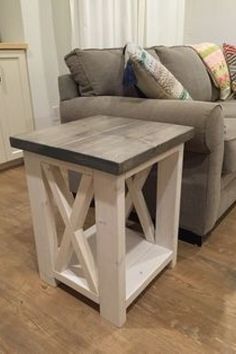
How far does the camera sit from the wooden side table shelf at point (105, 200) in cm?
83

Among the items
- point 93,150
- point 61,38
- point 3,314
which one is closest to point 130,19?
point 61,38

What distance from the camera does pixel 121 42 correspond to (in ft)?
7.99

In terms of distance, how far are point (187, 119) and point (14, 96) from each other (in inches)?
62.3

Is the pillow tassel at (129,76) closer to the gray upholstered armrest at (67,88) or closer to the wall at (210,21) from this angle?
the gray upholstered armrest at (67,88)

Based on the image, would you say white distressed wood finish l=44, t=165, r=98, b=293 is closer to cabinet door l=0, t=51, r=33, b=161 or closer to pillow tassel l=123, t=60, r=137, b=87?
pillow tassel l=123, t=60, r=137, b=87

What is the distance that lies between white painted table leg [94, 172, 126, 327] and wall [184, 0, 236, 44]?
7.81 feet

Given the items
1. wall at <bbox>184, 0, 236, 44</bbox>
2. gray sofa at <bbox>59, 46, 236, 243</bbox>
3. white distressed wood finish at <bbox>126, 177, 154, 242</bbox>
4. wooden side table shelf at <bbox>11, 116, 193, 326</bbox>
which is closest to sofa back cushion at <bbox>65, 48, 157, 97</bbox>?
gray sofa at <bbox>59, 46, 236, 243</bbox>

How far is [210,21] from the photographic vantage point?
105 inches

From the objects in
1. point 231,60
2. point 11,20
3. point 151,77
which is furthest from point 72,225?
point 11,20

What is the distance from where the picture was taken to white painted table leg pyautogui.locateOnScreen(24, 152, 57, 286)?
1.01m

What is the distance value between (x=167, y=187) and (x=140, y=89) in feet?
1.65

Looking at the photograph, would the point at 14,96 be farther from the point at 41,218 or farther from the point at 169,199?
the point at 169,199

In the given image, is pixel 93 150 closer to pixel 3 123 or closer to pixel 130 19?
pixel 3 123

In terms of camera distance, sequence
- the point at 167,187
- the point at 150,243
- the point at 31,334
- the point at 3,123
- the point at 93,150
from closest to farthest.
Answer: the point at 93,150
the point at 31,334
the point at 167,187
the point at 150,243
the point at 3,123
